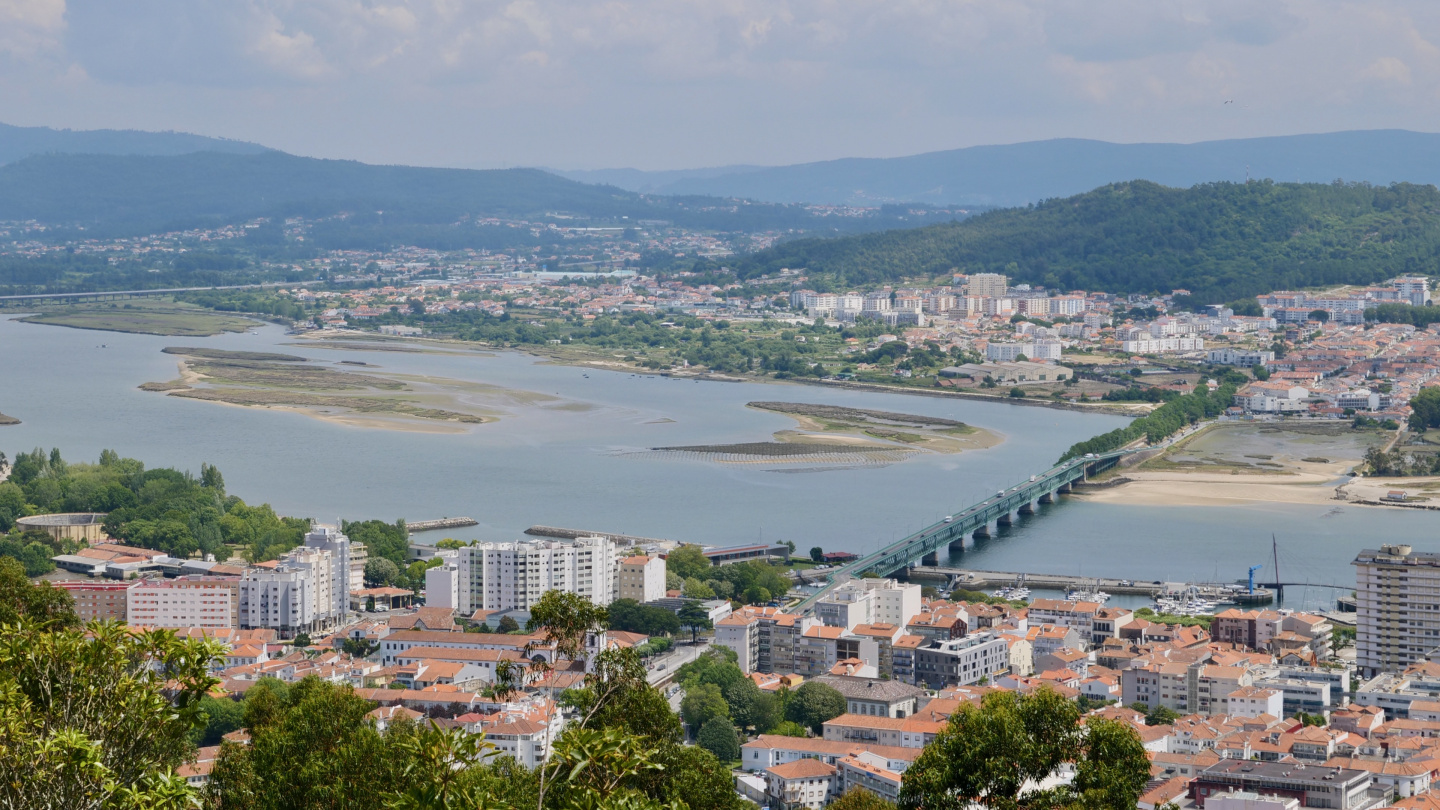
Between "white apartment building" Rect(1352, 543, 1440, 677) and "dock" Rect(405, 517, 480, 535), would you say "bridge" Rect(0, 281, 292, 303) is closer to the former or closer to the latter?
"dock" Rect(405, 517, 480, 535)

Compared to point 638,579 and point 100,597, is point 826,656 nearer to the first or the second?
point 638,579

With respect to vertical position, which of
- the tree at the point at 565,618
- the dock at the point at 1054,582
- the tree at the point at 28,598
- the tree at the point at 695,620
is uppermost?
the tree at the point at 565,618

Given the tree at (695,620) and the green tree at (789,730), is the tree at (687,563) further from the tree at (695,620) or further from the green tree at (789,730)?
the green tree at (789,730)

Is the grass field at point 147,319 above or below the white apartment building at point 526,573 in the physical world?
above

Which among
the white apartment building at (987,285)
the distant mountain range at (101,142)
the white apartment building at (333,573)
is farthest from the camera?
the distant mountain range at (101,142)

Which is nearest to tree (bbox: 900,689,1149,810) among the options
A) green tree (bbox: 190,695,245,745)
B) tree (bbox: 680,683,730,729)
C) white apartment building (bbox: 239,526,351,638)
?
tree (bbox: 680,683,730,729)

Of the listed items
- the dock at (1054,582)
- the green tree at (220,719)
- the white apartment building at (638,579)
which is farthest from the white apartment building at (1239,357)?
the green tree at (220,719)
